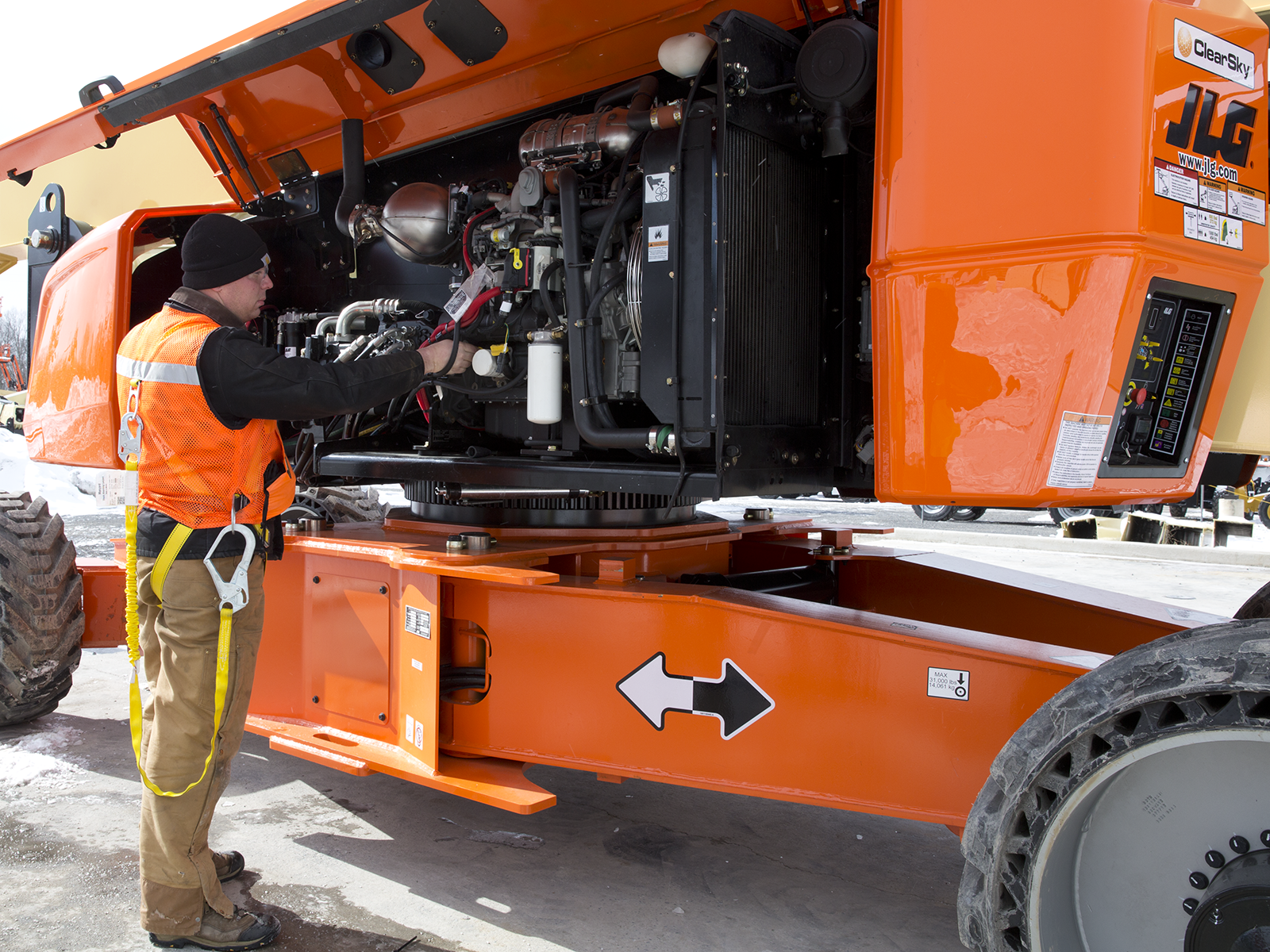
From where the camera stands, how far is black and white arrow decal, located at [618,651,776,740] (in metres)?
2.73

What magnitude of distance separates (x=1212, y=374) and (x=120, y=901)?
328cm

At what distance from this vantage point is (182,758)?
267cm

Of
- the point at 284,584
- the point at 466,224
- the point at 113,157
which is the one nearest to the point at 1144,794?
the point at 466,224

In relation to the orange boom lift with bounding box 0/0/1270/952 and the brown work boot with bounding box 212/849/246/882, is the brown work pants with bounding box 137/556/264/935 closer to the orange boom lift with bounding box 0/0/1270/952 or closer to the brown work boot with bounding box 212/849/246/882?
the brown work boot with bounding box 212/849/246/882

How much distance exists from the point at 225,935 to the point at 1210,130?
124 inches

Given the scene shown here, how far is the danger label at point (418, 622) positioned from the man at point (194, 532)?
0.53 metres

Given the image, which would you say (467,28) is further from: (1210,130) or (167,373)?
(1210,130)

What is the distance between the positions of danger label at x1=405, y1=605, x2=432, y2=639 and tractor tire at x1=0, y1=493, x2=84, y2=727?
6.47ft

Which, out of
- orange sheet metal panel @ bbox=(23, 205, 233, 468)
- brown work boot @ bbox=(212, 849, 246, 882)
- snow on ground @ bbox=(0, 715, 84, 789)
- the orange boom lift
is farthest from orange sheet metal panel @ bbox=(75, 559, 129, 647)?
brown work boot @ bbox=(212, 849, 246, 882)

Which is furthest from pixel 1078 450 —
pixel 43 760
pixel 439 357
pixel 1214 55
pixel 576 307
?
pixel 43 760

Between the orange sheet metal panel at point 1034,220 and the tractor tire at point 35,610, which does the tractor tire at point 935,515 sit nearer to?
the tractor tire at point 35,610

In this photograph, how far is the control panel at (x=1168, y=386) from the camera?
2152mm

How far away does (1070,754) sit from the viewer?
1913 mm

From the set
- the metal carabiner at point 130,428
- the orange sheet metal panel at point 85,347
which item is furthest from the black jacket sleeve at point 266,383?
the orange sheet metal panel at point 85,347
